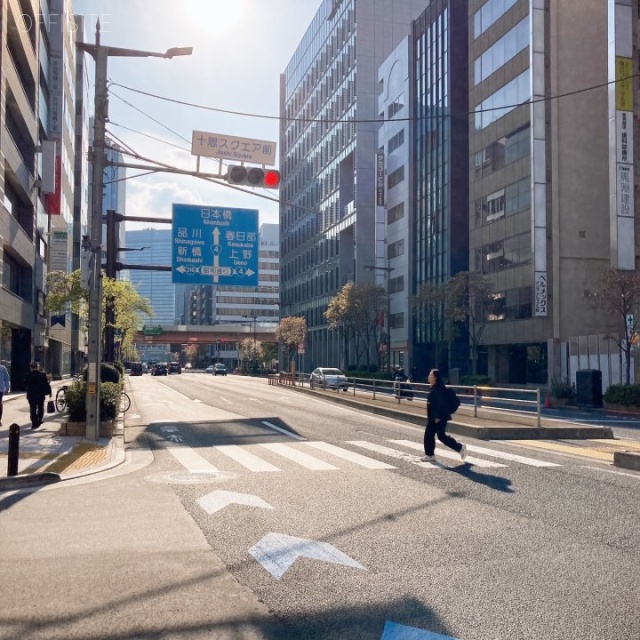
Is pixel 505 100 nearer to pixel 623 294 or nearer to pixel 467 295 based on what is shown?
pixel 467 295

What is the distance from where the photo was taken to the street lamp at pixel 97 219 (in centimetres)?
1577

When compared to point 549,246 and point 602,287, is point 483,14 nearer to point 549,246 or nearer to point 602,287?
point 549,246

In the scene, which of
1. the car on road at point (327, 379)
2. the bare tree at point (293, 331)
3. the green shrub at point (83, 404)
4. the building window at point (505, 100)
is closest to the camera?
the green shrub at point (83, 404)

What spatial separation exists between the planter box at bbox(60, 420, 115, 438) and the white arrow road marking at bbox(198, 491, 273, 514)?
26.3 feet

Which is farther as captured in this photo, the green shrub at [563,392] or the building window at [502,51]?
the building window at [502,51]

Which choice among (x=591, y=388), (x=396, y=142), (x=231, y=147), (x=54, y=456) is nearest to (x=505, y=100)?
(x=396, y=142)

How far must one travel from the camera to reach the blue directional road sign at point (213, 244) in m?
25.3

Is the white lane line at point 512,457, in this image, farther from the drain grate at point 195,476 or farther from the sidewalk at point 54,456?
the sidewalk at point 54,456

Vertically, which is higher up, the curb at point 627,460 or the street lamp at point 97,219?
the street lamp at point 97,219

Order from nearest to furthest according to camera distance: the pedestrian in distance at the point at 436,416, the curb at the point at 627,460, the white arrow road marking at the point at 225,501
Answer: the white arrow road marking at the point at 225,501 → the curb at the point at 627,460 → the pedestrian in distance at the point at 436,416

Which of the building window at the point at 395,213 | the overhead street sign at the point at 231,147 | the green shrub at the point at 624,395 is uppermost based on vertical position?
the building window at the point at 395,213

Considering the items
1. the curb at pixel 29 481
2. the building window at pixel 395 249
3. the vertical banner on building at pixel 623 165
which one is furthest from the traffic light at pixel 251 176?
the building window at pixel 395 249

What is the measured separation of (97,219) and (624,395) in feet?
69.2

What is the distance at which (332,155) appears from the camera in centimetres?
8356
